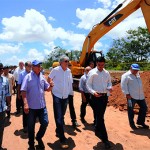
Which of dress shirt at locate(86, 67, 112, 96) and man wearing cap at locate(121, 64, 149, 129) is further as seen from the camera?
man wearing cap at locate(121, 64, 149, 129)

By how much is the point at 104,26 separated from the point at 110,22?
56 centimetres

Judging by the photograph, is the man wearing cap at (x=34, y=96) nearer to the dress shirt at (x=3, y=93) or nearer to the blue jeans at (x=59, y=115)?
the dress shirt at (x=3, y=93)

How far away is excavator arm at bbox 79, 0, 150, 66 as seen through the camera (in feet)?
41.9

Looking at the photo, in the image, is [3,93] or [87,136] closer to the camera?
[3,93]

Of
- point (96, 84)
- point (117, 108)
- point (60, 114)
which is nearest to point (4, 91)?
point (60, 114)

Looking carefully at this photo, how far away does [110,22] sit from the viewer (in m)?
15.6

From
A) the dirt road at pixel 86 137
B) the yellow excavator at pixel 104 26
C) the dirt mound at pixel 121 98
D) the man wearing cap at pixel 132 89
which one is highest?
the yellow excavator at pixel 104 26

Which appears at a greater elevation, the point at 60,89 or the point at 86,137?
the point at 60,89

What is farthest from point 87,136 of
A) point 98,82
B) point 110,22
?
point 110,22

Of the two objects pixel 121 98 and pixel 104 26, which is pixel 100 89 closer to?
pixel 121 98

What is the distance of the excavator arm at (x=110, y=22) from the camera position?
41.9ft

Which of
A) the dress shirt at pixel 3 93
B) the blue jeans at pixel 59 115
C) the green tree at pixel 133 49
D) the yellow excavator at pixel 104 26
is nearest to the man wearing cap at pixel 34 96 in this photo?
the dress shirt at pixel 3 93

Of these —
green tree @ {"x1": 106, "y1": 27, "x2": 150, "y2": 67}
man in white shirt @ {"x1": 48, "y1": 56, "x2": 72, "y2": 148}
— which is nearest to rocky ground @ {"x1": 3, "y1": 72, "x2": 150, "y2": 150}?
man in white shirt @ {"x1": 48, "y1": 56, "x2": 72, "y2": 148}

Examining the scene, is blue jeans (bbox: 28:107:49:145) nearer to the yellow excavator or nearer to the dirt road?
the dirt road
